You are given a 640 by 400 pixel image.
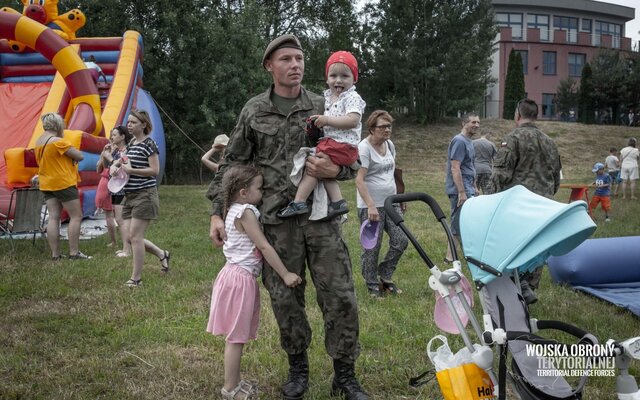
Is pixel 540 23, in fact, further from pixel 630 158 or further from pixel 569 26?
pixel 630 158

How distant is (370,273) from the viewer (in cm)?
586

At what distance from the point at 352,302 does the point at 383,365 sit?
2.93 feet

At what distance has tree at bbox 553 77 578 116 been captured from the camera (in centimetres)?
4059

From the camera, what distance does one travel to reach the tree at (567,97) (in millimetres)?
40594

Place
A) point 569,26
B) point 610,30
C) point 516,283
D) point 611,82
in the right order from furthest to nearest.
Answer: point 610,30 → point 569,26 → point 611,82 → point 516,283

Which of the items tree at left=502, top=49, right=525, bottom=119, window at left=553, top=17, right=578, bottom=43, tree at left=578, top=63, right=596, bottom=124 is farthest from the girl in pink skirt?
window at left=553, top=17, right=578, bottom=43

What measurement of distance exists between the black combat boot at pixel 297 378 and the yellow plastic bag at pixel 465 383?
109 cm

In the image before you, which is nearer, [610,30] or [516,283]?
[516,283]

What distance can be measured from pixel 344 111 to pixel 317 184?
0.49m

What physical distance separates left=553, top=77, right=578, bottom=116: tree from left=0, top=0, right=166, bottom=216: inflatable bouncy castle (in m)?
34.6

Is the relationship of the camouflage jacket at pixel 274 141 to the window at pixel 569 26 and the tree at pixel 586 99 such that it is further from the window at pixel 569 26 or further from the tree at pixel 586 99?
the window at pixel 569 26

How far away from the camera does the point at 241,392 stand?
339cm

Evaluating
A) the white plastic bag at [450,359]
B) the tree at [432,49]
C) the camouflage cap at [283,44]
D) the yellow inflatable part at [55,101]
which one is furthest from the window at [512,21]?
the white plastic bag at [450,359]

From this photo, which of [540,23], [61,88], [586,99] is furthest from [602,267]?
[540,23]
